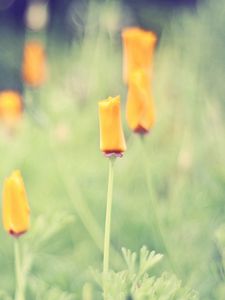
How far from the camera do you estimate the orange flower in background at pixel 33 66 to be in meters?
1.51

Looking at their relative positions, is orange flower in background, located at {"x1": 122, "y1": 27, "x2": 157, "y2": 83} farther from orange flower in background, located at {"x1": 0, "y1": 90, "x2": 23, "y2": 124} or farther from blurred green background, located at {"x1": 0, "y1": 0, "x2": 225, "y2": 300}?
orange flower in background, located at {"x1": 0, "y1": 90, "x2": 23, "y2": 124}

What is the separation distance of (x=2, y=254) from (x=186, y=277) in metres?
0.36

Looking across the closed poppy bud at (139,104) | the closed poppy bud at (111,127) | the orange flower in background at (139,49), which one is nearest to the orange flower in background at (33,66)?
the orange flower in background at (139,49)

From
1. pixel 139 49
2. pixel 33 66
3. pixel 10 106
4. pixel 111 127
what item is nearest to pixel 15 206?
pixel 111 127

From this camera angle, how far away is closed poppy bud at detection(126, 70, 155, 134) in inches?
32.9

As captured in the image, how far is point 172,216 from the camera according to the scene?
108 centimetres

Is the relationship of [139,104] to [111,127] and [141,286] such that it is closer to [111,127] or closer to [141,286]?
[111,127]

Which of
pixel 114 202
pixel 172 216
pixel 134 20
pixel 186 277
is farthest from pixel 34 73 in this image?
pixel 134 20

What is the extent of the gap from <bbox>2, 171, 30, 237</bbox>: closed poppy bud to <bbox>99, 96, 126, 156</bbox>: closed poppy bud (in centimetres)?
10

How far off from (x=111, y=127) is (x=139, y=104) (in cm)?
12

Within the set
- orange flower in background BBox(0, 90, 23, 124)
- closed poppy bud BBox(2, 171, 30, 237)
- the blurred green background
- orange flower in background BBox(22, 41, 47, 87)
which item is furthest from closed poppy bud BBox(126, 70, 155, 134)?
orange flower in background BBox(22, 41, 47, 87)

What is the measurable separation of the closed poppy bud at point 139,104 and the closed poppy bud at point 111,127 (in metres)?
0.10

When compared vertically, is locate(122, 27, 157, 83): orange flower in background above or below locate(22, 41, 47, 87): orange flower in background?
below

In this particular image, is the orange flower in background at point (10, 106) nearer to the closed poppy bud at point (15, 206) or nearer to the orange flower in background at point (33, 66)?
the orange flower in background at point (33, 66)
